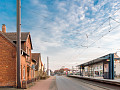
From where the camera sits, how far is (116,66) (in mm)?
50156

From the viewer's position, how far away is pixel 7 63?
1577 centimetres

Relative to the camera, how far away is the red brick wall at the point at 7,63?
15.5 m

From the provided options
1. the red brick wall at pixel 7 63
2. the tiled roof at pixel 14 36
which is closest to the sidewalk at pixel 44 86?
the red brick wall at pixel 7 63

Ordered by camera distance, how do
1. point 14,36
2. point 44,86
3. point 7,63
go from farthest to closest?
point 14,36
point 44,86
point 7,63

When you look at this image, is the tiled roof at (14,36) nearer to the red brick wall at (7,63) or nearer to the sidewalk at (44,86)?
the red brick wall at (7,63)

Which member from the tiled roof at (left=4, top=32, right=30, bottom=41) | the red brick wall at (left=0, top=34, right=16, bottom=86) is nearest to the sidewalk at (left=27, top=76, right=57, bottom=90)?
the red brick wall at (left=0, top=34, right=16, bottom=86)

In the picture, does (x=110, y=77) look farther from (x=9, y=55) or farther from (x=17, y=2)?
(x=17, y=2)

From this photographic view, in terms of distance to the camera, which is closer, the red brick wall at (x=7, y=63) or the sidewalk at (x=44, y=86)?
the red brick wall at (x=7, y=63)

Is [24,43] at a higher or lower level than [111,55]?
higher

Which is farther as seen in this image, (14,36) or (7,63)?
(14,36)

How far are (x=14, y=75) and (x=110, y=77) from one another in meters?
16.5

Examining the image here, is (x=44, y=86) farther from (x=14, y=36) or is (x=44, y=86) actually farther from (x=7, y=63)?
(x=14, y=36)

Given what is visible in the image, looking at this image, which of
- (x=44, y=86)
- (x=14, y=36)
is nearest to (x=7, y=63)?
(x=14, y=36)

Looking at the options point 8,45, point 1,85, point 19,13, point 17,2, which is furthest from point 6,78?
point 17,2
